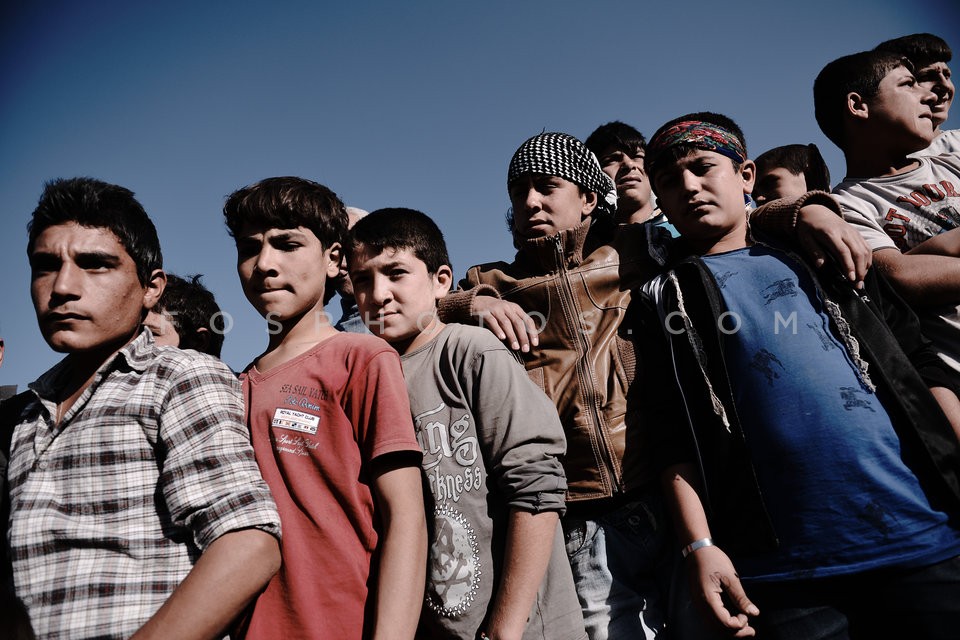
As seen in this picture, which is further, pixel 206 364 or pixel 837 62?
pixel 837 62

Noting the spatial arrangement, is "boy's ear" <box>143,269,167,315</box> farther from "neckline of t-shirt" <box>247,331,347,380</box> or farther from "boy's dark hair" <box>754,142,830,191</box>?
"boy's dark hair" <box>754,142,830,191</box>

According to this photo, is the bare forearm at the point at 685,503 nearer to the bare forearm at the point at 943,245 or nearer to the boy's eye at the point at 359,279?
the bare forearm at the point at 943,245

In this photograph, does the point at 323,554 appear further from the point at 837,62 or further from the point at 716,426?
the point at 837,62

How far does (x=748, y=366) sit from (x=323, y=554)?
5.17 feet

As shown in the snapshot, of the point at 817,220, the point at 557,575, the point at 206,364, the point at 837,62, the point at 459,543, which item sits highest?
the point at 837,62

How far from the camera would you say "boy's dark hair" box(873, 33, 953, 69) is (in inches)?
118

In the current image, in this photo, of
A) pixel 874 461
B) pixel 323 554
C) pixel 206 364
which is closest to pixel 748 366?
pixel 874 461

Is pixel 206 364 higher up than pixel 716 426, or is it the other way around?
pixel 206 364

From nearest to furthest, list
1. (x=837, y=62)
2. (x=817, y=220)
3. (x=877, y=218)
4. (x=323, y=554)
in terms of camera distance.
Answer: (x=323, y=554), (x=817, y=220), (x=877, y=218), (x=837, y=62)

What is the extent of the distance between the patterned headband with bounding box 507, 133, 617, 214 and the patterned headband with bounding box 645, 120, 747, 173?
13.8 inches

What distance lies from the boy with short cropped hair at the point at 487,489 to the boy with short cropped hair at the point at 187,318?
175 cm

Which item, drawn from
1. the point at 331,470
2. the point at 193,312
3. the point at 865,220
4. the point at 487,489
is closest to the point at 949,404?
the point at 865,220

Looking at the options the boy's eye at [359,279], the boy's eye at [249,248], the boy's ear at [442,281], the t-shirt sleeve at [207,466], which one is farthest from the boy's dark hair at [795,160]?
the t-shirt sleeve at [207,466]

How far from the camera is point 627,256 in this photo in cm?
272
